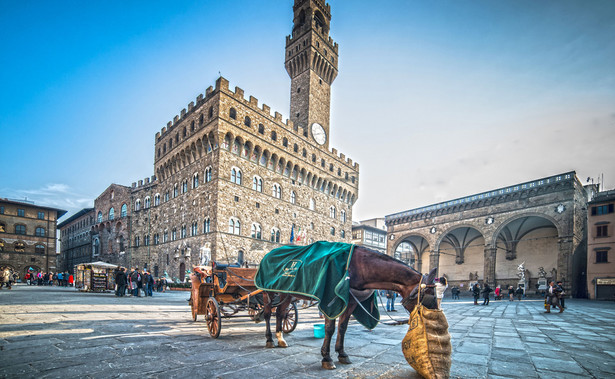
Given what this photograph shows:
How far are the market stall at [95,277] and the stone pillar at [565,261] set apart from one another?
32.5 metres

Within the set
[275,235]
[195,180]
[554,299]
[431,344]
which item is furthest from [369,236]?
[431,344]

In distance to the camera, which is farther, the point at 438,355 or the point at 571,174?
the point at 571,174

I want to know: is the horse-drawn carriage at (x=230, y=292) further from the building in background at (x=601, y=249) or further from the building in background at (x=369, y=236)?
the building in background at (x=369, y=236)

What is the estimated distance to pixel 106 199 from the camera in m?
40.5

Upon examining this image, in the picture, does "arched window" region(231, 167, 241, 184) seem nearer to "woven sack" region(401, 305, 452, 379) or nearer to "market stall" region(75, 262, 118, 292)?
"market stall" region(75, 262, 118, 292)

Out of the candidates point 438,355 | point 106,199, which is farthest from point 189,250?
point 438,355

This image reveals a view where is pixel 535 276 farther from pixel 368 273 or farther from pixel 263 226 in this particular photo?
pixel 368 273

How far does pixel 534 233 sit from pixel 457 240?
743cm

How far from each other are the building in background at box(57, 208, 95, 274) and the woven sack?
160 ft

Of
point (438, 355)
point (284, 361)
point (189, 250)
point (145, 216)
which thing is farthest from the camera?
point (145, 216)

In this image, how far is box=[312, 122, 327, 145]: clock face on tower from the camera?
111 feet

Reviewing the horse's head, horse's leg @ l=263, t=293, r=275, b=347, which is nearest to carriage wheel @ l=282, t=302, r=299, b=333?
horse's leg @ l=263, t=293, r=275, b=347

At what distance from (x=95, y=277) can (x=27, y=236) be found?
33.2 metres

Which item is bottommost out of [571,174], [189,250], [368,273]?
[189,250]
